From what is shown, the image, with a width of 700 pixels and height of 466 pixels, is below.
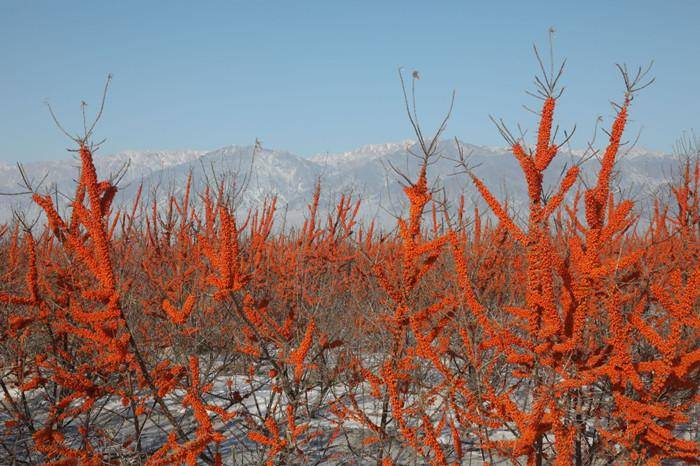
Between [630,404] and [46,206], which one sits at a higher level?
[46,206]

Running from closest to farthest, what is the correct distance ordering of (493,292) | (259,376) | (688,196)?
(688,196) < (493,292) < (259,376)

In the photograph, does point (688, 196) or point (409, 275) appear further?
point (688, 196)

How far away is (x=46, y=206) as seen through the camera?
10.8 ft

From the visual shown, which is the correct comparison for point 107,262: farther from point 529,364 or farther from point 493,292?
point 493,292

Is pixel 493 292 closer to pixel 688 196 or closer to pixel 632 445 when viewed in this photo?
pixel 688 196

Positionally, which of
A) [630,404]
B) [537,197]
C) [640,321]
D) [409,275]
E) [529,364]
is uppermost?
[537,197]

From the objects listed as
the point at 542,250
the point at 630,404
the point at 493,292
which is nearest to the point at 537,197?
the point at 542,250

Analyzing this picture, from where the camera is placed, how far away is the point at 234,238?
3.21 m

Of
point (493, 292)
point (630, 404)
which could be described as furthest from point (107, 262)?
point (493, 292)

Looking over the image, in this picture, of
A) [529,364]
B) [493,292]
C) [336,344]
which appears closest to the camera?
[529,364]

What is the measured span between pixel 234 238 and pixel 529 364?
2022mm

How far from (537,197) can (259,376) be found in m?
6.90

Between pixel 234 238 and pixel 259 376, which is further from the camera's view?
pixel 259 376

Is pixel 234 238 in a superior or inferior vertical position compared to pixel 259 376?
superior
